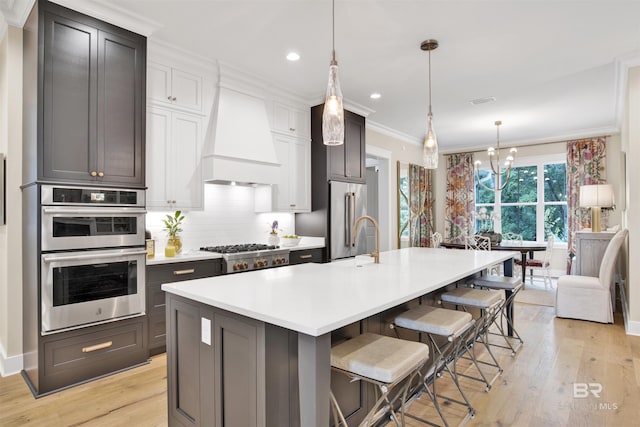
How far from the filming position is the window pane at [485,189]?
8.02 m

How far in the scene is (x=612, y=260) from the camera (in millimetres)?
4207

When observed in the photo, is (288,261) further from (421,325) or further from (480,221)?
(480,221)

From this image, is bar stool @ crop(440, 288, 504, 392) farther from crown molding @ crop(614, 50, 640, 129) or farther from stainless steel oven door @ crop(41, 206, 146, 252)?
crown molding @ crop(614, 50, 640, 129)

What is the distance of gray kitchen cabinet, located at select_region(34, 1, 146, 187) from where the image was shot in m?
2.53

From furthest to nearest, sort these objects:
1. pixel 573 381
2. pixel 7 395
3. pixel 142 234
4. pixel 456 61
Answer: pixel 456 61 < pixel 142 234 < pixel 573 381 < pixel 7 395

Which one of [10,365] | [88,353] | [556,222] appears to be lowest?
[10,365]

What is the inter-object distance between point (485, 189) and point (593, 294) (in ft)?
13.4

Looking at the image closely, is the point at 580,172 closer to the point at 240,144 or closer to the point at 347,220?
the point at 347,220

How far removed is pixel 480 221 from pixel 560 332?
4.41 meters

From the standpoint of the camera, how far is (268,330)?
1.47 meters

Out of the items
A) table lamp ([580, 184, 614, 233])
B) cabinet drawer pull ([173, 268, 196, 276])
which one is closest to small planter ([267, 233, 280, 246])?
cabinet drawer pull ([173, 268, 196, 276])

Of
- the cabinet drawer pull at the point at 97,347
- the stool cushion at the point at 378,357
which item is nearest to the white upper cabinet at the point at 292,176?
the cabinet drawer pull at the point at 97,347

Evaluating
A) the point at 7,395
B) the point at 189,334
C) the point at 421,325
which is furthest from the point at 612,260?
the point at 7,395

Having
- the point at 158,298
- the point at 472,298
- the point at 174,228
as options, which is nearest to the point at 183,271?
the point at 158,298
